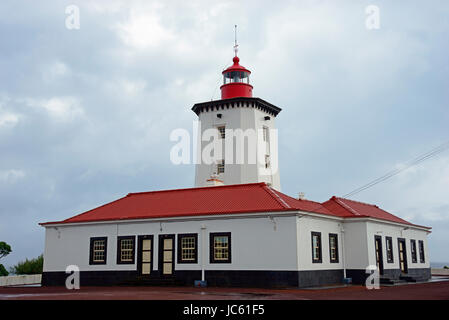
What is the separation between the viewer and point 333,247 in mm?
26094

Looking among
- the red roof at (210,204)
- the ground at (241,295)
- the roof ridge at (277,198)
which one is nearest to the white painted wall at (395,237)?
the red roof at (210,204)

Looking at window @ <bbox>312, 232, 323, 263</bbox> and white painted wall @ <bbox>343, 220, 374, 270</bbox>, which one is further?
white painted wall @ <bbox>343, 220, 374, 270</bbox>

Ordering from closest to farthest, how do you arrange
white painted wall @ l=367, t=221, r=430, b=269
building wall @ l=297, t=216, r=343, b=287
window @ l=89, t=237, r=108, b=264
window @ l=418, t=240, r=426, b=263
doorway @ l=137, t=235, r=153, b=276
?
building wall @ l=297, t=216, r=343, b=287 → doorway @ l=137, t=235, r=153, b=276 → white painted wall @ l=367, t=221, r=430, b=269 → window @ l=89, t=237, r=108, b=264 → window @ l=418, t=240, r=426, b=263

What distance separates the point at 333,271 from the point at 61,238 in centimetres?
1540

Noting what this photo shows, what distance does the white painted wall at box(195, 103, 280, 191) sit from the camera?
34.0m

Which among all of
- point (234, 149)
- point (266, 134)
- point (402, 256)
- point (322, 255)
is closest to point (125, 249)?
point (322, 255)

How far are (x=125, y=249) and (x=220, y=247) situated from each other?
5671 mm

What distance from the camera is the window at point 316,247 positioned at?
24031mm

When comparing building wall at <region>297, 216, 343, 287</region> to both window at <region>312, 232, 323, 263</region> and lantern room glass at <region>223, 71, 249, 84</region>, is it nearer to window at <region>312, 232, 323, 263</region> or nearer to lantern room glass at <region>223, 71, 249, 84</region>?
window at <region>312, 232, 323, 263</region>

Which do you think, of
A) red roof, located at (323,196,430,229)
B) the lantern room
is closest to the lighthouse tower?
the lantern room

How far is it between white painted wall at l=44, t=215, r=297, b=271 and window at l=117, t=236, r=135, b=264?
9.1 inches

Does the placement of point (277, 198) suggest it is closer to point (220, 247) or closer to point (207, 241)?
point (220, 247)
